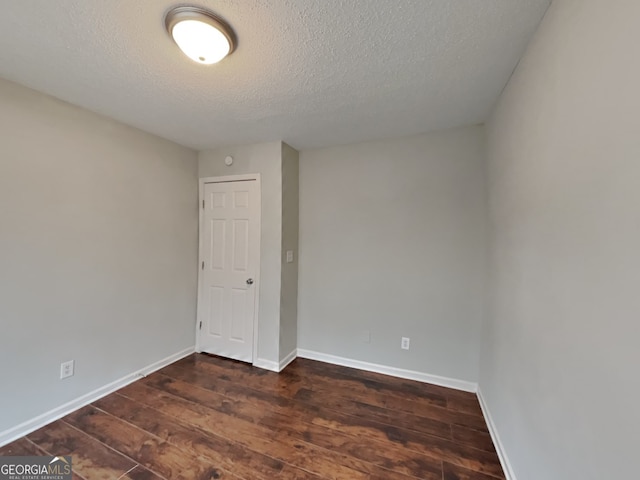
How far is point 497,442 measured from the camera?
1708 mm

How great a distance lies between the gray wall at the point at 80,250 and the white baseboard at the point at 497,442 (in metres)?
3.02

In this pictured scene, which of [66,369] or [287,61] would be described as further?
[66,369]

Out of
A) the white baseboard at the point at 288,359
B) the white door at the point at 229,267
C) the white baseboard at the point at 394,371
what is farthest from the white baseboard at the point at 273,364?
the white baseboard at the point at 394,371

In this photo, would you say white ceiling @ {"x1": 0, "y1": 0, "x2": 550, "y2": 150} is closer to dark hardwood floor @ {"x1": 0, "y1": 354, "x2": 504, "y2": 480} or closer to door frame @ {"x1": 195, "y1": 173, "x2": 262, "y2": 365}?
door frame @ {"x1": 195, "y1": 173, "x2": 262, "y2": 365}

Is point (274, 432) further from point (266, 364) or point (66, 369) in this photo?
point (66, 369)

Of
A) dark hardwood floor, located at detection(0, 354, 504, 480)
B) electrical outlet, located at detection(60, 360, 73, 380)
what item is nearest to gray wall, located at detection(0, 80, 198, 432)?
electrical outlet, located at detection(60, 360, 73, 380)

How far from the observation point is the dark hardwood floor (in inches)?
61.2

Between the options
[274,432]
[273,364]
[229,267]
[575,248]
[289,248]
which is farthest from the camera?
[229,267]

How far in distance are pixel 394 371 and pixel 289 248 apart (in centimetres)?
166

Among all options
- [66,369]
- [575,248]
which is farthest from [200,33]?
[66,369]

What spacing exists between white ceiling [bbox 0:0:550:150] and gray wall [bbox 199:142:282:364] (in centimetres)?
47

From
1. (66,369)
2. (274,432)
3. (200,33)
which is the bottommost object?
(274,432)

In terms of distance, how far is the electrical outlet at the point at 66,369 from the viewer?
1990 millimetres

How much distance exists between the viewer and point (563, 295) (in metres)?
1.00
